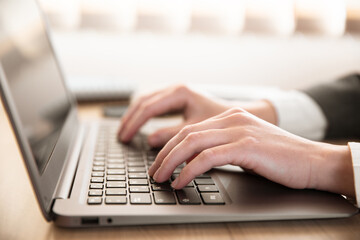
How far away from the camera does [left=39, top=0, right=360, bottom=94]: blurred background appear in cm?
132

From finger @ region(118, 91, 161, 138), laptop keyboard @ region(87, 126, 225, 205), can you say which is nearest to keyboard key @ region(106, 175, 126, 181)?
laptop keyboard @ region(87, 126, 225, 205)

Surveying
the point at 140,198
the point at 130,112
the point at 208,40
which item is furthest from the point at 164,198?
the point at 208,40

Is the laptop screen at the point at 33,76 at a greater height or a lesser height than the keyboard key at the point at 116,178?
greater

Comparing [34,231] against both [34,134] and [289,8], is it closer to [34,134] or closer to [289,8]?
[34,134]

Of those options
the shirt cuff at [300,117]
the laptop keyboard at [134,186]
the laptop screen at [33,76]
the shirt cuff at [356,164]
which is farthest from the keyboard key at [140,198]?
the shirt cuff at [300,117]

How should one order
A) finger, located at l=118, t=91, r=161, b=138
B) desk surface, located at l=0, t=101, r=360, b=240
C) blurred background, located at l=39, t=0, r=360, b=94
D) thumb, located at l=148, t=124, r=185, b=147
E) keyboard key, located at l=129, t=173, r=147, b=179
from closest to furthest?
1. desk surface, located at l=0, t=101, r=360, b=240
2. keyboard key, located at l=129, t=173, r=147, b=179
3. thumb, located at l=148, t=124, r=185, b=147
4. finger, located at l=118, t=91, r=161, b=138
5. blurred background, located at l=39, t=0, r=360, b=94

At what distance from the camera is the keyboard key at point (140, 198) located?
0.41 metres

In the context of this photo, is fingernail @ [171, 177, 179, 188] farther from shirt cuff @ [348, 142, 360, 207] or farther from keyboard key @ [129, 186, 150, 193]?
shirt cuff @ [348, 142, 360, 207]

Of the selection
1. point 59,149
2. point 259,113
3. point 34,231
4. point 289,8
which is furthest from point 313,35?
point 34,231

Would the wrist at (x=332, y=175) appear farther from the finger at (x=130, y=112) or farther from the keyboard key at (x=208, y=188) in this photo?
the finger at (x=130, y=112)

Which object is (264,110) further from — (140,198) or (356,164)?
(140,198)

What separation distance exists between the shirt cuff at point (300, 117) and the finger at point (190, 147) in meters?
0.28

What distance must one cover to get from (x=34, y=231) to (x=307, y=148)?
1.09 ft

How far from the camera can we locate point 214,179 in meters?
0.49
